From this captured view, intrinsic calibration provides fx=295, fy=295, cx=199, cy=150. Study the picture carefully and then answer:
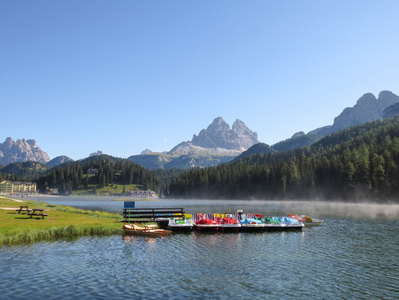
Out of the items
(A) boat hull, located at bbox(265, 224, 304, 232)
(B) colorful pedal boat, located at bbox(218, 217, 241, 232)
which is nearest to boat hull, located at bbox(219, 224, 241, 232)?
(B) colorful pedal boat, located at bbox(218, 217, 241, 232)

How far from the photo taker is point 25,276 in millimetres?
25266

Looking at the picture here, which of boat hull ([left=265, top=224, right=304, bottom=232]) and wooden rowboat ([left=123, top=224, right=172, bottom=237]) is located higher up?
wooden rowboat ([left=123, top=224, right=172, bottom=237])

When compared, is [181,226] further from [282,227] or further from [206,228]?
[282,227]

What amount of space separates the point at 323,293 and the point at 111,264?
20.3 meters

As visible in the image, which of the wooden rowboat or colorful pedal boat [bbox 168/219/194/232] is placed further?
colorful pedal boat [bbox 168/219/194/232]

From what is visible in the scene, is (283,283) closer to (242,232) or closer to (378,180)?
(242,232)

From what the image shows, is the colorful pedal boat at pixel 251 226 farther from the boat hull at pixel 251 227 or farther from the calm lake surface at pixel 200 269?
the calm lake surface at pixel 200 269

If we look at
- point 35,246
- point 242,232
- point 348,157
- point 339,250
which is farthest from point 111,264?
point 348,157

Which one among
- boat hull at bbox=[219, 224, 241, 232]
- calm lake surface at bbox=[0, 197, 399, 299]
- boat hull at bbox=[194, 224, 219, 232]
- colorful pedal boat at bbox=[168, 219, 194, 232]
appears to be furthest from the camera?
boat hull at bbox=[219, 224, 241, 232]

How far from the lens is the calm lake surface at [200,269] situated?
2262cm

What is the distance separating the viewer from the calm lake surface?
22.6 m

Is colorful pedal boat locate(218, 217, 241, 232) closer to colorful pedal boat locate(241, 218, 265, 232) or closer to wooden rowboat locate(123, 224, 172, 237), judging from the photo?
colorful pedal boat locate(241, 218, 265, 232)

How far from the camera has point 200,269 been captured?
96.5 feet

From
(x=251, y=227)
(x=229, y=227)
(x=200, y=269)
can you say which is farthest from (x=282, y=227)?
(x=200, y=269)
